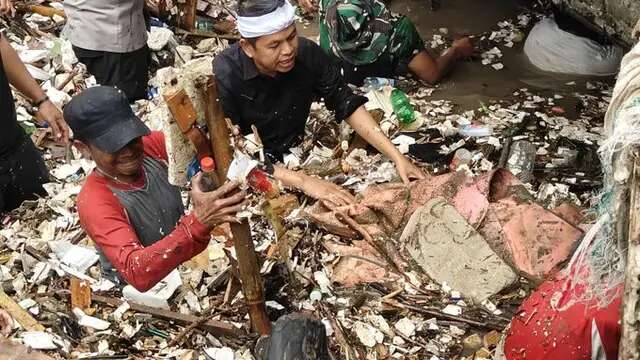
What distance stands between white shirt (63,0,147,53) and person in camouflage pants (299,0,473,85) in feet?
5.75

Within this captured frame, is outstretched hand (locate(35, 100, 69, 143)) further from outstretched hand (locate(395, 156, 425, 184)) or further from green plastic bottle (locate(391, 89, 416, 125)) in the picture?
green plastic bottle (locate(391, 89, 416, 125))

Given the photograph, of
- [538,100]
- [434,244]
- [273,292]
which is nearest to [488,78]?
[538,100]

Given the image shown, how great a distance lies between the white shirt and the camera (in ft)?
20.8

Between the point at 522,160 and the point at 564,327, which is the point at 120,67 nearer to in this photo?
the point at 522,160

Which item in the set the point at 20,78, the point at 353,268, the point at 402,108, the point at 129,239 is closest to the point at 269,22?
the point at 353,268

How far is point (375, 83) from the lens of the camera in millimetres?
7137

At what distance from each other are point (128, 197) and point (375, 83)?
3780mm

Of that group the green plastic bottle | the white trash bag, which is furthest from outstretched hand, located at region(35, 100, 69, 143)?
the white trash bag

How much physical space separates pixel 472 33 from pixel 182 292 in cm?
571

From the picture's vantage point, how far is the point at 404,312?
4328 millimetres

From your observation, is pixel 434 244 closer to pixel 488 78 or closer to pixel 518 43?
pixel 488 78

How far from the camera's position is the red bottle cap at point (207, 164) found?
2.80 m

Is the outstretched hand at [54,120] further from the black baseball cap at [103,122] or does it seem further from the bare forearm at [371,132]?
the bare forearm at [371,132]

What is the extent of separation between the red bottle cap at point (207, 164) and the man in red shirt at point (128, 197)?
12.8 inches
